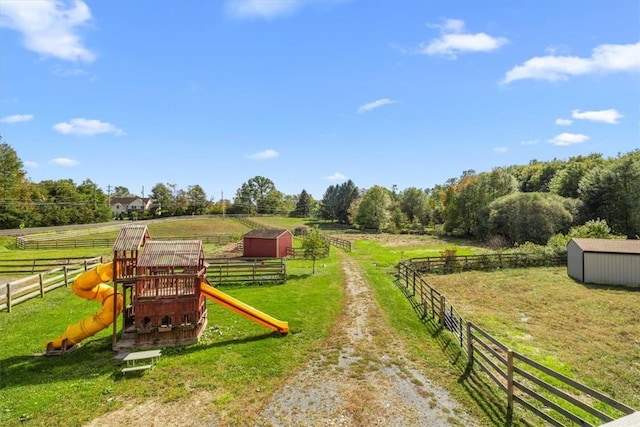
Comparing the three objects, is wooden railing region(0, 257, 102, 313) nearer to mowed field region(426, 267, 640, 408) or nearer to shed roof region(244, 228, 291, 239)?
shed roof region(244, 228, 291, 239)

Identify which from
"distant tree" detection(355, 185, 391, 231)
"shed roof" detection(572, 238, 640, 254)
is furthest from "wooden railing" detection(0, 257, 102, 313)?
"distant tree" detection(355, 185, 391, 231)

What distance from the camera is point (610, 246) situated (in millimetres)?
22203

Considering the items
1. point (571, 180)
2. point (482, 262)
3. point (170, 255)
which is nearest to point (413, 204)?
point (571, 180)

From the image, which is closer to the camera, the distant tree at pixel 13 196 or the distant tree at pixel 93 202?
the distant tree at pixel 13 196

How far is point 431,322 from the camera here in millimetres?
13898

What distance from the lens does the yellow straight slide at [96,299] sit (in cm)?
1048

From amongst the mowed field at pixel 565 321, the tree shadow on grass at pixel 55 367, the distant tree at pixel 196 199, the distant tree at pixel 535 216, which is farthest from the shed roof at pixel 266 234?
the distant tree at pixel 196 199

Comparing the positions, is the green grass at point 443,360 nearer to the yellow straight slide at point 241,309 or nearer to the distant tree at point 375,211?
the yellow straight slide at point 241,309

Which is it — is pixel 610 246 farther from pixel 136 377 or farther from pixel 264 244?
pixel 136 377

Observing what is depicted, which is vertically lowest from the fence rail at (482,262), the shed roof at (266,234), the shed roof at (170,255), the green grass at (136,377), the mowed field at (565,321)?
the mowed field at (565,321)

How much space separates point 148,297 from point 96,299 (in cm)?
171

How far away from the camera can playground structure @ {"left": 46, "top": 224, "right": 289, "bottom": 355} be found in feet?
35.3

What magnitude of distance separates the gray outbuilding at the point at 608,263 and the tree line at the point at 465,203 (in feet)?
59.2

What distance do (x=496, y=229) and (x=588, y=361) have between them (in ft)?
126
